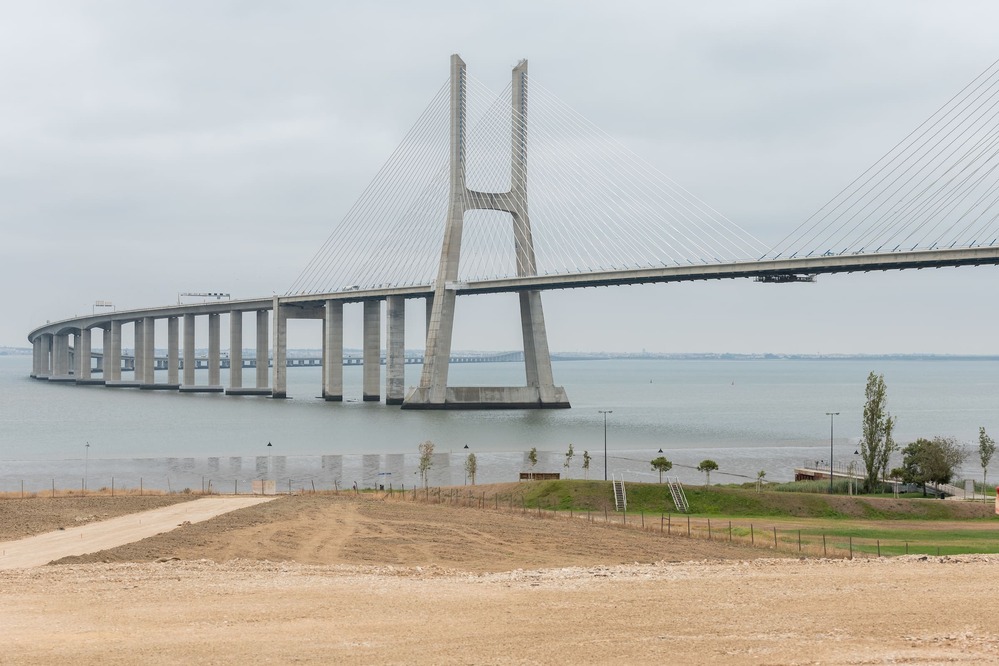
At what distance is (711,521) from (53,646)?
2070cm

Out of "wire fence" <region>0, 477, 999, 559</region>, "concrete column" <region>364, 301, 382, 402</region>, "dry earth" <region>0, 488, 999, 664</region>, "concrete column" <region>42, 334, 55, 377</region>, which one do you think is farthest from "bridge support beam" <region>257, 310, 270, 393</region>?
"dry earth" <region>0, 488, 999, 664</region>

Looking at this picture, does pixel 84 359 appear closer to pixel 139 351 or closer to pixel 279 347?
pixel 139 351

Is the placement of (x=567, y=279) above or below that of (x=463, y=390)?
above

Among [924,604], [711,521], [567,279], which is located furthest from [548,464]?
[924,604]

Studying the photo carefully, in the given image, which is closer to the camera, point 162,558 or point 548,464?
point 162,558

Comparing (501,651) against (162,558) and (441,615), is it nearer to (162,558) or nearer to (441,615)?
(441,615)

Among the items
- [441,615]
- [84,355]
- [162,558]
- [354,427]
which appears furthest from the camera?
[84,355]

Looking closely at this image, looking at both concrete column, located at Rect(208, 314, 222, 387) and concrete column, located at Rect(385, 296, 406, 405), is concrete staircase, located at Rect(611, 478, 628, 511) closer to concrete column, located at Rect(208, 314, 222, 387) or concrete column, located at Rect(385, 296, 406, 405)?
concrete column, located at Rect(385, 296, 406, 405)

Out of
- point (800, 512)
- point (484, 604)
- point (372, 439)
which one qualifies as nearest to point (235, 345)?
point (372, 439)

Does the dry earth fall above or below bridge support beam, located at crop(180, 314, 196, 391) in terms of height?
below

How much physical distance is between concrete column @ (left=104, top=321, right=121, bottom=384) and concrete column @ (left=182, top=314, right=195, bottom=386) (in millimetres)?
17982

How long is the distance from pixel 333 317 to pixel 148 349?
136ft

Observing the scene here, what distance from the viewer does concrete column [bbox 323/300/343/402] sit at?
102188mm

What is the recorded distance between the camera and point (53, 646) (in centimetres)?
1548
